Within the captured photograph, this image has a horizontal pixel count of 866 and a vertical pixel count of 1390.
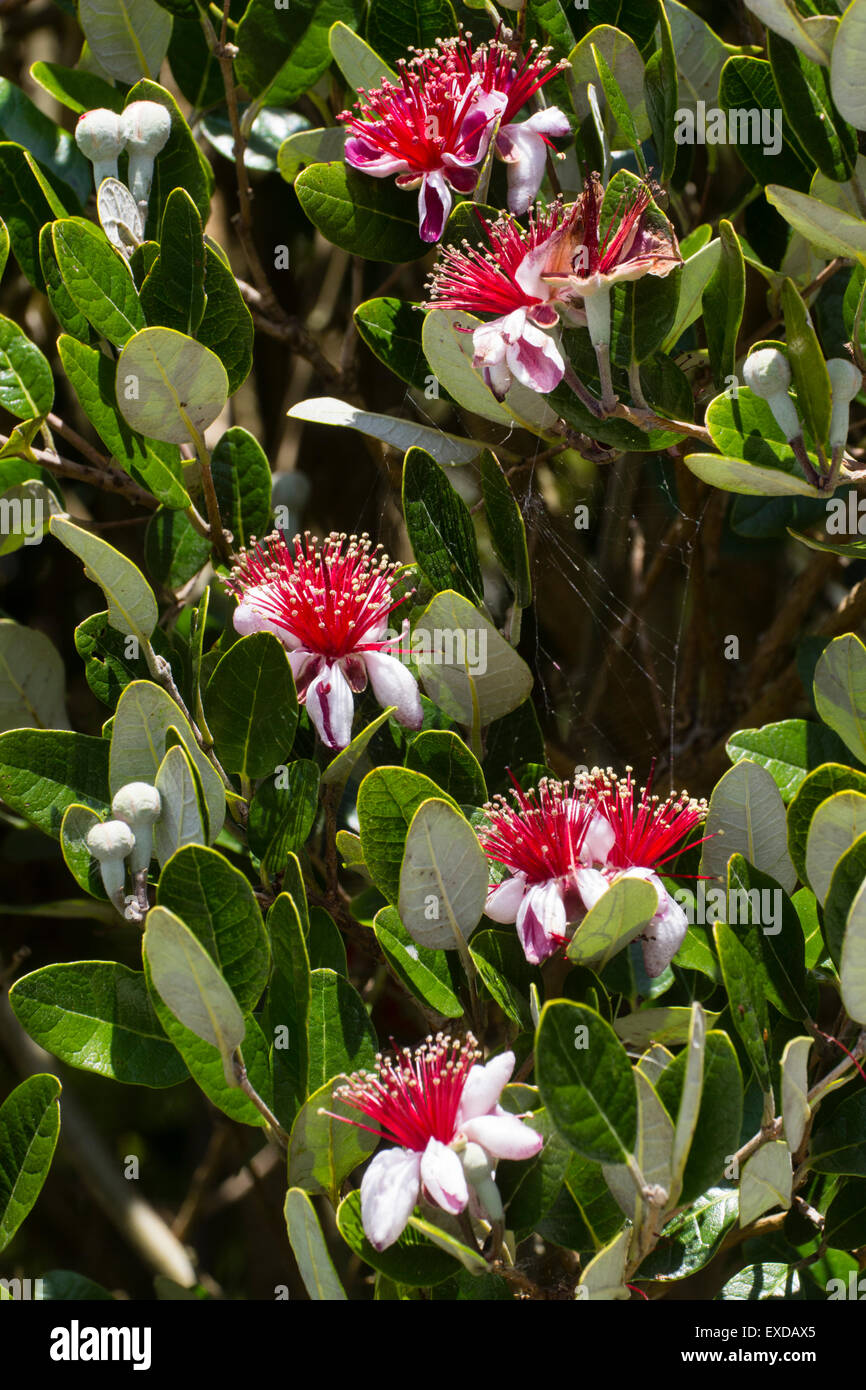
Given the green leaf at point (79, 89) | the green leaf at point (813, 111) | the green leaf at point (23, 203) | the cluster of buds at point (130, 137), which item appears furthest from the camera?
the green leaf at point (79, 89)

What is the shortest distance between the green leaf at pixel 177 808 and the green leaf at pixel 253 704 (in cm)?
9

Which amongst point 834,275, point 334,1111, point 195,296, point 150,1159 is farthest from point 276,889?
point 150,1159

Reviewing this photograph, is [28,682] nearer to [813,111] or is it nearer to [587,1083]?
[587,1083]

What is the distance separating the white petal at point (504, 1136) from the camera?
93 centimetres

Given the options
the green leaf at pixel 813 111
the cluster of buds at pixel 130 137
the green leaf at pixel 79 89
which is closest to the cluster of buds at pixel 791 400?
the green leaf at pixel 813 111

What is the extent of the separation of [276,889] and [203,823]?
6.2 inches

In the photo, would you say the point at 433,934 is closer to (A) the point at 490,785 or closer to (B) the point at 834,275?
(A) the point at 490,785

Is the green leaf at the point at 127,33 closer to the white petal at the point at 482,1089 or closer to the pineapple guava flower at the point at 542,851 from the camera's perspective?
the pineapple guava flower at the point at 542,851

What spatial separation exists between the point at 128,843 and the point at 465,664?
0.35m

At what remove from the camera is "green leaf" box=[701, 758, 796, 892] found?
1.11 meters

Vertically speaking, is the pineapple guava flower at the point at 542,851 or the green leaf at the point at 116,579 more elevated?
the green leaf at the point at 116,579

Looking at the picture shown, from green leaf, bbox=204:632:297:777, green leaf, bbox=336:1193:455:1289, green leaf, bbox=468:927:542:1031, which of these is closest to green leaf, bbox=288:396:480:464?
green leaf, bbox=204:632:297:777

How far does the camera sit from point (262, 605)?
125 cm

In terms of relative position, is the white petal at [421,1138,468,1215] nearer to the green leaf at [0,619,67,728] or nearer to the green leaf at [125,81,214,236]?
the green leaf at [0,619,67,728]
